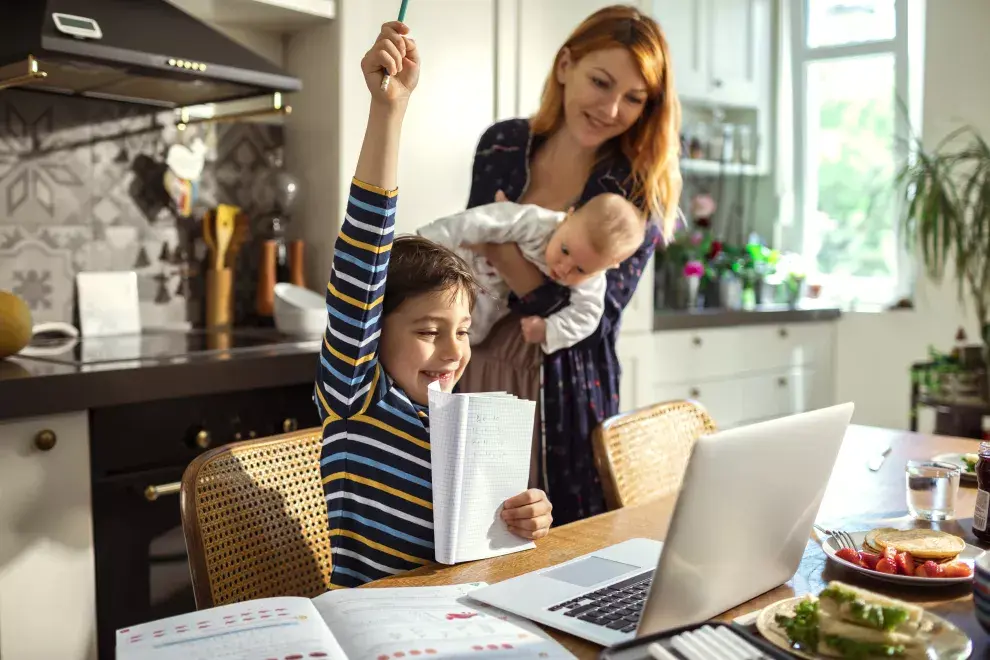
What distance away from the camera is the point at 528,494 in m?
1.05

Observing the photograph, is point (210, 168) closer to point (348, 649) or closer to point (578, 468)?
point (578, 468)

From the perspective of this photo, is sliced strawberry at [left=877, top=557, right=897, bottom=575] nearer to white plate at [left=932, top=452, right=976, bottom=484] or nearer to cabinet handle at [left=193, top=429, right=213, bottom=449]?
white plate at [left=932, top=452, right=976, bottom=484]

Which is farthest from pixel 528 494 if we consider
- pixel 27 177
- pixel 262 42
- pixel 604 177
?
pixel 262 42

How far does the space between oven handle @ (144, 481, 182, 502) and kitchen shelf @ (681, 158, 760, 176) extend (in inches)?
106

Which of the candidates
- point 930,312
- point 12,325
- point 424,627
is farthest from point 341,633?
point 930,312

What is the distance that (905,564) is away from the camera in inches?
38.5

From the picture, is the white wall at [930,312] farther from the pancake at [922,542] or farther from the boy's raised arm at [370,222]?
the boy's raised arm at [370,222]

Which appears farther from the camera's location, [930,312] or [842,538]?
[930,312]

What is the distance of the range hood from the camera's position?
1859 millimetres

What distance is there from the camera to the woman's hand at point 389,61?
101cm

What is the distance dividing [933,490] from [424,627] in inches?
29.6

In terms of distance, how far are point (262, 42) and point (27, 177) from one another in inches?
29.2

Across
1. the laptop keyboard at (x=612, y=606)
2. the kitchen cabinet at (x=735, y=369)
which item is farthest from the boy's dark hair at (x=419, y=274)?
the kitchen cabinet at (x=735, y=369)

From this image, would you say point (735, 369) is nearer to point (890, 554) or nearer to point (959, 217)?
point (959, 217)
